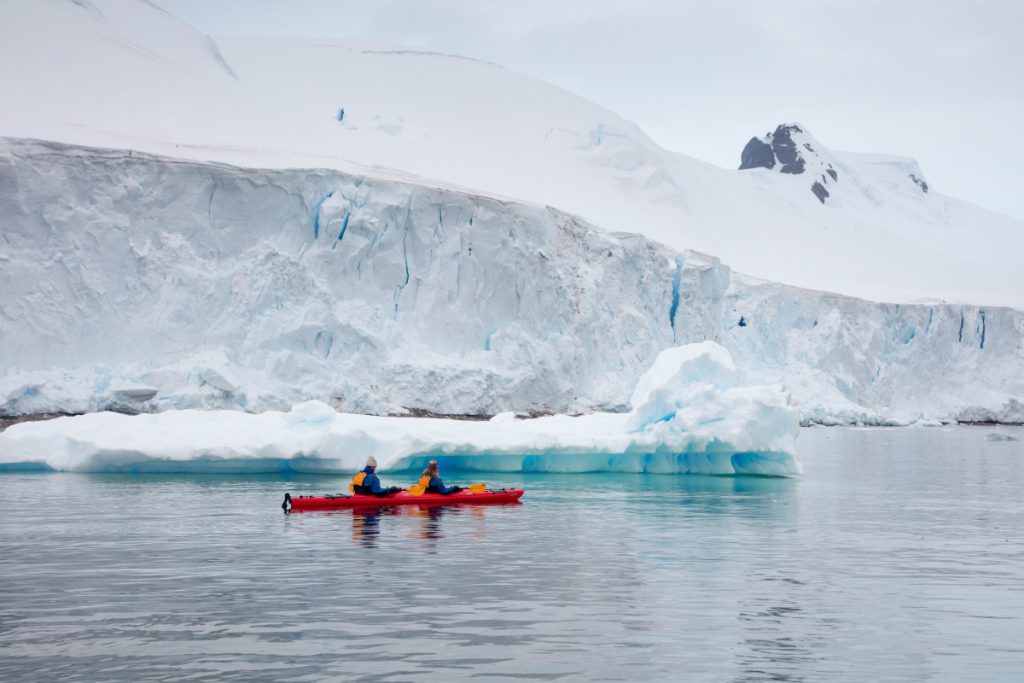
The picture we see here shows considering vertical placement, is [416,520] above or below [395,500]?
below

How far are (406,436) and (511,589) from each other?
31.7ft

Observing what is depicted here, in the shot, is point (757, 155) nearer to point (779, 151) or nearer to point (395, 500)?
point (779, 151)

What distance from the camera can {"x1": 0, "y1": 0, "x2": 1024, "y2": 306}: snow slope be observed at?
105 feet

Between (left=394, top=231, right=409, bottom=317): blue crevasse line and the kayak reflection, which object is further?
(left=394, top=231, right=409, bottom=317): blue crevasse line

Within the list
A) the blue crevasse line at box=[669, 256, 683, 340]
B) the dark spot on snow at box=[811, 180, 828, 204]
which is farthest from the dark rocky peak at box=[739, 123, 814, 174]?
the blue crevasse line at box=[669, 256, 683, 340]

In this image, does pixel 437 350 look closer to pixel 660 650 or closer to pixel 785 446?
pixel 785 446

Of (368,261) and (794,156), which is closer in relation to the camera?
(368,261)

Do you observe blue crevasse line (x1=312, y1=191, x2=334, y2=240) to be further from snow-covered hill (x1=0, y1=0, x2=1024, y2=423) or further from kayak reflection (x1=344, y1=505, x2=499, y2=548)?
kayak reflection (x1=344, y1=505, x2=499, y2=548)

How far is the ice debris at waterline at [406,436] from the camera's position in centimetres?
1755

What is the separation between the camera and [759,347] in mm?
42406

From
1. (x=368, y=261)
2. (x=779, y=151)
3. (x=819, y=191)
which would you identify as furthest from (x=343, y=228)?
(x=779, y=151)

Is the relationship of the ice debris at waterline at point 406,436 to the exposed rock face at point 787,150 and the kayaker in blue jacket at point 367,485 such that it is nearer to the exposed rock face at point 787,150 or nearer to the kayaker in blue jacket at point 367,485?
the kayaker in blue jacket at point 367,485

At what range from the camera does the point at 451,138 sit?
47594 mm

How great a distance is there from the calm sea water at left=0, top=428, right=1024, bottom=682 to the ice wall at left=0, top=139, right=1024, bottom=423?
415 inches
